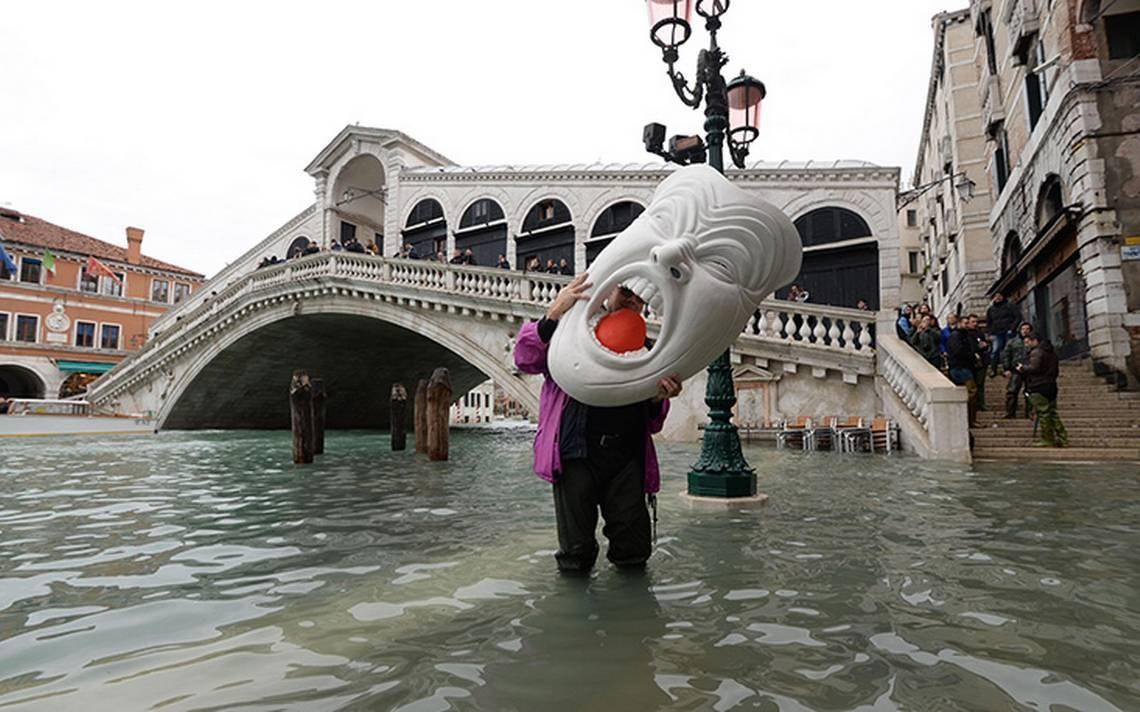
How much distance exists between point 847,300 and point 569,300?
15.2 m

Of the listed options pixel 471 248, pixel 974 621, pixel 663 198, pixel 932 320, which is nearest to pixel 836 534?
pixel 974 621

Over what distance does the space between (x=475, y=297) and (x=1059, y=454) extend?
35.5 feet

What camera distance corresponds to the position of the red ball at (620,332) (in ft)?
Answer: 8.86

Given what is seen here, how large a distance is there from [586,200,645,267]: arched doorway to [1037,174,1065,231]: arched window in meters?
9.53

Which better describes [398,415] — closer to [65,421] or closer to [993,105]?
[65,421]

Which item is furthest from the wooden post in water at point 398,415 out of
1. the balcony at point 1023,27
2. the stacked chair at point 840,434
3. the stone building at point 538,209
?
the balcony at point 1023,27

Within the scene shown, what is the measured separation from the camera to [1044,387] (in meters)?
7.82

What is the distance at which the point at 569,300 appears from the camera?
277cm

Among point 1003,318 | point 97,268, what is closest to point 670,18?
point 1003,318

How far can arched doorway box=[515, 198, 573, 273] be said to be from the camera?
19281 millimetres

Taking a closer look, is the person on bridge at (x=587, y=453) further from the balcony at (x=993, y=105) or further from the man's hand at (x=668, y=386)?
the balcony at (x=993, y=105)

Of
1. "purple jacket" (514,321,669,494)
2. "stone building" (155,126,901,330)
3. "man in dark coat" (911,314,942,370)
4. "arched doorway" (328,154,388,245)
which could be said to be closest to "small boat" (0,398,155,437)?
"stone building" (155,126,901,330)

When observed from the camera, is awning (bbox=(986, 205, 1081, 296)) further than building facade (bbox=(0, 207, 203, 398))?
No

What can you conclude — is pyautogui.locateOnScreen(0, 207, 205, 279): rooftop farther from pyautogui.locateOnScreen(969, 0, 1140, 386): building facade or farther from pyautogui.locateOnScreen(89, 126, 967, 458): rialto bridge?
pyautogui.locateOnScreen(969, 0, 1140, 386): building facade
